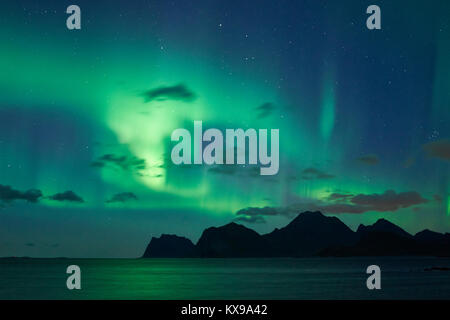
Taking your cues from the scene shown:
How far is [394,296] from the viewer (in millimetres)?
60844

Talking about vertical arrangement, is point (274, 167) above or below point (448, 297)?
above

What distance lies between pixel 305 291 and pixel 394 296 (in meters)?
11.3
